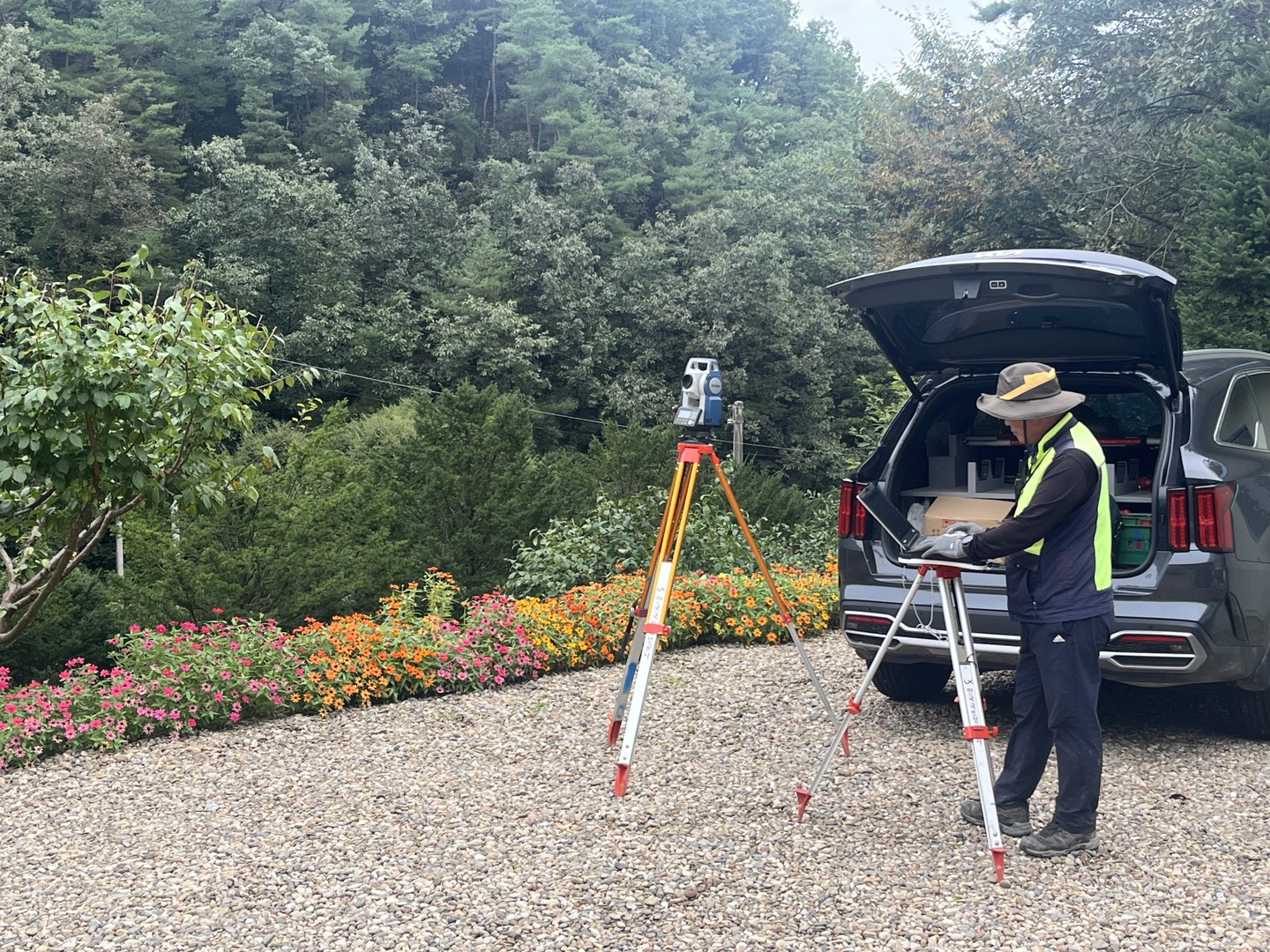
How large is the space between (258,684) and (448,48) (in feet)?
187

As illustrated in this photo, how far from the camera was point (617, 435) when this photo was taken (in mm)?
14414

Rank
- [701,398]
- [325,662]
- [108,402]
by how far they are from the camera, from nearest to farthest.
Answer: [701,398] → [108,402] → [325,662]

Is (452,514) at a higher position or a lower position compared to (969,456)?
lower

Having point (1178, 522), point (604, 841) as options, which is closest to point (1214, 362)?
point (1178, 522)

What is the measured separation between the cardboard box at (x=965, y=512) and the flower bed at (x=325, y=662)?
7.69ft

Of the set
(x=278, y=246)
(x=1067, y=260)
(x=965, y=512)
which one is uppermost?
(x=278, y=246)

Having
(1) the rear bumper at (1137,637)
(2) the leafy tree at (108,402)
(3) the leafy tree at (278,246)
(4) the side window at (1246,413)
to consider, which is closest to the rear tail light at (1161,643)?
(1) the rear bumper at (1137,637)

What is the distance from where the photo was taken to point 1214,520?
4.63m

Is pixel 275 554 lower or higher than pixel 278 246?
lower

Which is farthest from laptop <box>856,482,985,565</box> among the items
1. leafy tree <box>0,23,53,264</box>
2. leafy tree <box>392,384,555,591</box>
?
leafy tree <box>0,23,53,264</box>

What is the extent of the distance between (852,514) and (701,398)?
1190mm

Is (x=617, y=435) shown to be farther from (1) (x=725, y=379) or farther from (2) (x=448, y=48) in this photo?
(2) (x=448, y=48)

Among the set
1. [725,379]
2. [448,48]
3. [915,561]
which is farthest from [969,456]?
[448,48]

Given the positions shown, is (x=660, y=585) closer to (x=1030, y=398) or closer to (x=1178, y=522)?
(x=1030, y=398)
